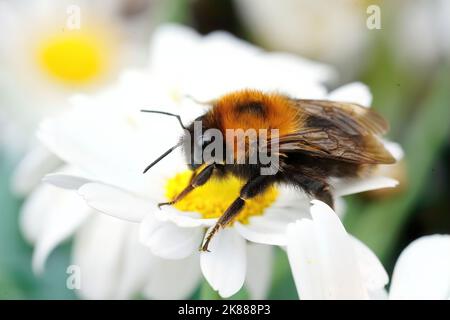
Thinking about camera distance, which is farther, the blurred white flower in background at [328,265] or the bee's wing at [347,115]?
the bee's wing at [347,115]

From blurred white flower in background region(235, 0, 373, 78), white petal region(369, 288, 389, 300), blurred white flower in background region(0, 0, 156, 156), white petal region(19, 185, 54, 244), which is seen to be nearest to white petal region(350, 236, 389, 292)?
white petal region(369, 288, 389, 300)

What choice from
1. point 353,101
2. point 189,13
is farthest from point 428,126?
point 189,13

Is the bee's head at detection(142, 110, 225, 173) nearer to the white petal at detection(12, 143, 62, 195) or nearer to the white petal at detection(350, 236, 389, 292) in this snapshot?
the white petal at detection(350, 236, 389, 292)

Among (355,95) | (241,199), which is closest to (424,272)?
(241,199)

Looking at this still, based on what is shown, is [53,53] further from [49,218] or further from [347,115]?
[347,115]

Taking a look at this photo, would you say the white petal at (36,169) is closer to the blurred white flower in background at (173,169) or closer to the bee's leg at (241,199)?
the blurred white flower in background at (173,169)

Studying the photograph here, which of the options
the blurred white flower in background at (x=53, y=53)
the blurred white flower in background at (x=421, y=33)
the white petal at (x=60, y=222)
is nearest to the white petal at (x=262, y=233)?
the white petal at (x=60, y=222)
